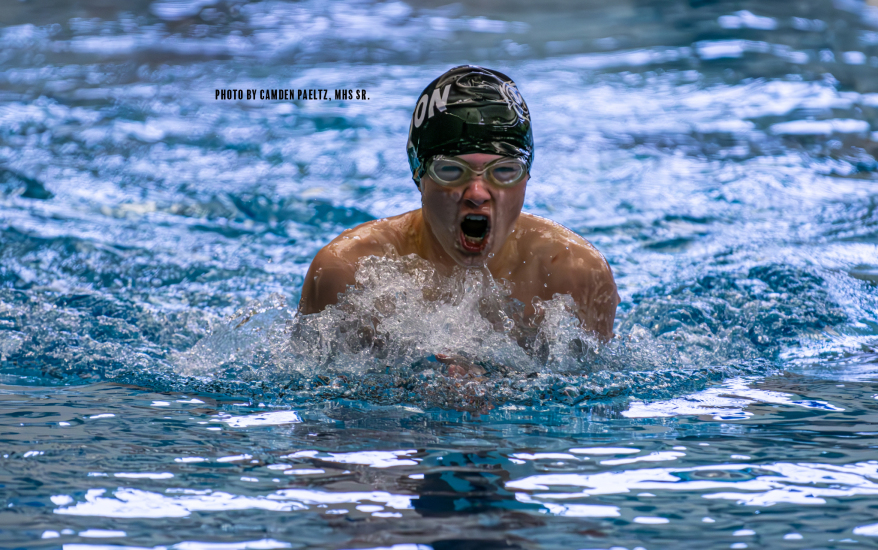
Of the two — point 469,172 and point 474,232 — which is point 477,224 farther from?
point 469,172

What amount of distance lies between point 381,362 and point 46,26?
32.1ft

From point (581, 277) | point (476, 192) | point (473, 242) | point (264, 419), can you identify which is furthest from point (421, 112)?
point (264, 419)

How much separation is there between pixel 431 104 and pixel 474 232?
1.70 feet

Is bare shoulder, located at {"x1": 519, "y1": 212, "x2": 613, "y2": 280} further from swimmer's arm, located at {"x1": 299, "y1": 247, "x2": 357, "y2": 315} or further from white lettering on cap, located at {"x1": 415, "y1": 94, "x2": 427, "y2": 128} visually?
swimmer's arm, located at {"x1": 299, "y1": 247, "x2": 357, "y2": 315}

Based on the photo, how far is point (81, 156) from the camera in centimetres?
752

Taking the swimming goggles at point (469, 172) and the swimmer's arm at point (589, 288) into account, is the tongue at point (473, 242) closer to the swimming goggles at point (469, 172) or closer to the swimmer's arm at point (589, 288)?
A: the swimming goggles at point (469, 172)

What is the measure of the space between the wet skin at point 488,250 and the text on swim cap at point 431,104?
0.23m

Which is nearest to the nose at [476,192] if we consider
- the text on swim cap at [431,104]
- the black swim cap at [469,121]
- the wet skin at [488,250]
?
the wet skin at [488,250]

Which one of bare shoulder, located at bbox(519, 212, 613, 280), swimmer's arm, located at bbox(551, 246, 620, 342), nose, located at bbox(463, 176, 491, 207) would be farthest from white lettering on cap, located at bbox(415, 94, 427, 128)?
swimmer's arm, located at bbox(551, 246, 620, 342)

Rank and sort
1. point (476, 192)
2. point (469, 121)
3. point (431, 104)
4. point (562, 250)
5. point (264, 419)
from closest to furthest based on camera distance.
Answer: point (264, 419) → point (476, 192) → point (469, 121) → point (431, 104) → point (562, 250)

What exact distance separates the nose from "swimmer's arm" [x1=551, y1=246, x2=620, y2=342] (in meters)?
0.49

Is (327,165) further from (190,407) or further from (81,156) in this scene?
(190,407)

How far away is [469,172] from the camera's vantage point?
3047 mm

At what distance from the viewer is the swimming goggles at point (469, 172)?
3.04m
